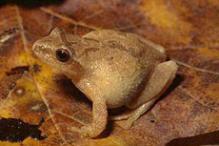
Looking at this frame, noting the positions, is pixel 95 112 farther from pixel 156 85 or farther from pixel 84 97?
pixel 156 85

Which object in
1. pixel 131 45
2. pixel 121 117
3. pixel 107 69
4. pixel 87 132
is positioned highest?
pixel 131 45

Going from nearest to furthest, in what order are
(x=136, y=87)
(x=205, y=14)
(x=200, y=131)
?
(x=200, y=131), (x=136, y=87), (x=205, y=14)

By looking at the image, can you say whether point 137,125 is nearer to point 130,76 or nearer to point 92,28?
point 130,76

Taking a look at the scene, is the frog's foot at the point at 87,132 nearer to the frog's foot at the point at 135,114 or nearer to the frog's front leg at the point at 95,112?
the frog's front leg at the point at 95,112

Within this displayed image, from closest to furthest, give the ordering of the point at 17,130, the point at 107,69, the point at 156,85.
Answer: the point at 17,130 < the point at 107,69 < the point at 156,85

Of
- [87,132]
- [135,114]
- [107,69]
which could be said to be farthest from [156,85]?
[87,132]

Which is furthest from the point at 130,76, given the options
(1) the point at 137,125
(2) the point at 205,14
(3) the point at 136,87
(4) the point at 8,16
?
(4) the point at 8,16

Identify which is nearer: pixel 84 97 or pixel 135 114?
pixel 135 114
